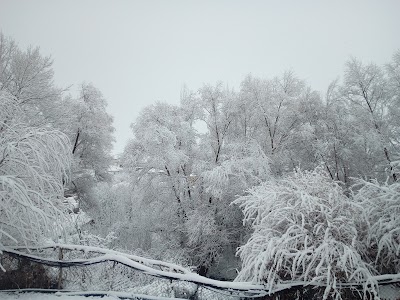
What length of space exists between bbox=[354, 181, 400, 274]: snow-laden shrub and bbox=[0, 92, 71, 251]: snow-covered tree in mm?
7375

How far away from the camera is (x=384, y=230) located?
20.6 ft

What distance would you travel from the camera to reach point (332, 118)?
717 inches

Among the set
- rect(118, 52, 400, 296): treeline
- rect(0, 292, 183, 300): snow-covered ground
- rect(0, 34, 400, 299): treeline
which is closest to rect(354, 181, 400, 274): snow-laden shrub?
rect(0, 292, 183, 300): snow-covered ground

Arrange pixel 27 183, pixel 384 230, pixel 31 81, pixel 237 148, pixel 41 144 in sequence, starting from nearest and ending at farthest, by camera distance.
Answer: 1. pixel 384 230
2. pixel 27 183
3. pixel 41 144
4. pixel 31 81
5. pixel 237 148

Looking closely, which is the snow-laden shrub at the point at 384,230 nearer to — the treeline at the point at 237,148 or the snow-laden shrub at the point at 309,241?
the snow-laden shrub at the point at 309,241

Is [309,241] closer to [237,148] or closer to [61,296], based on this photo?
[61,296]

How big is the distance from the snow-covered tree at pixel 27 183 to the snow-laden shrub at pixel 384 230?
7375 millimetres

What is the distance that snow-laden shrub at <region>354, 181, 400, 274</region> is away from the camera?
238 inches

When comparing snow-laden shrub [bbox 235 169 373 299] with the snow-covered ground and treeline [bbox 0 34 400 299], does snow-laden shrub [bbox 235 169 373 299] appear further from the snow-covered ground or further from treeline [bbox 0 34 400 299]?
A: treeline [bbox 0 34 400 299]

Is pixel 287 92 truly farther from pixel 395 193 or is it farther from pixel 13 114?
pixel 13 114

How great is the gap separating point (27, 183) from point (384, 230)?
8.55m

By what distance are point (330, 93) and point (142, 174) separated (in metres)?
13.3

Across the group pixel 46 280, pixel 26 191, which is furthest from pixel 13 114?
pixel 46 280

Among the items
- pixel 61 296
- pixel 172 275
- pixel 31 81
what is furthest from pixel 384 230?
pixel 31 81
